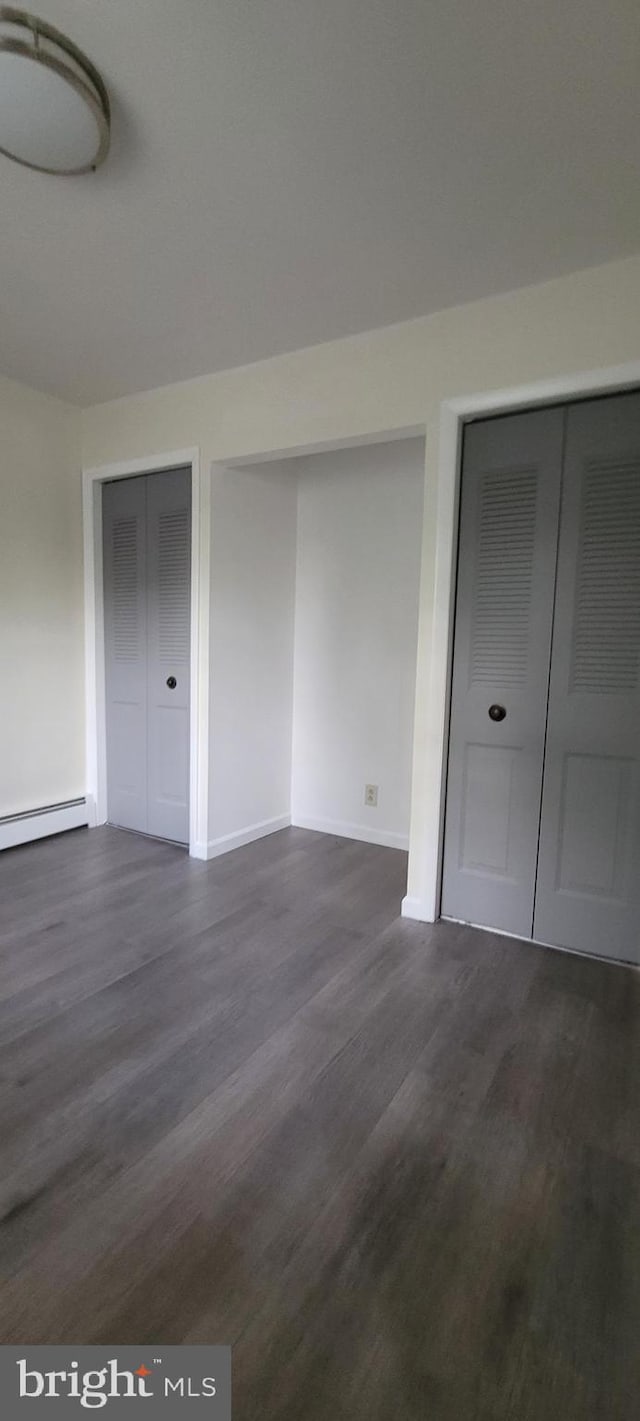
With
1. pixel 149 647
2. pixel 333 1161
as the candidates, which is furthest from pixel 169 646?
pixel 333 1161

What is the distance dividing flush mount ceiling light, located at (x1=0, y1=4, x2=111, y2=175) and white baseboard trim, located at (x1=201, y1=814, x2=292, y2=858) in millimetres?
2756

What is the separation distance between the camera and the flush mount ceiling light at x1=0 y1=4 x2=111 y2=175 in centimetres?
130

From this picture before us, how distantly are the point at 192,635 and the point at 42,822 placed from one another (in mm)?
1442

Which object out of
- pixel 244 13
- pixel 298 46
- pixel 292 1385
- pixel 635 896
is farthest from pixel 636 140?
pixel 292 1385

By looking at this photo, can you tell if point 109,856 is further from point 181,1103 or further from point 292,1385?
point 292,1385

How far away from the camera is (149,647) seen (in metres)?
3.49

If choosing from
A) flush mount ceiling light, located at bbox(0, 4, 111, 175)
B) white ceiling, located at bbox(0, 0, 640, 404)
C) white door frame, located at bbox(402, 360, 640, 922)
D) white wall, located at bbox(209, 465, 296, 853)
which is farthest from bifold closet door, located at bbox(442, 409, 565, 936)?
flush mount ceiling light, located at bbox(0, 4, 111, 175)

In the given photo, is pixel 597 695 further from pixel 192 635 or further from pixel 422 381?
pixel 192 635

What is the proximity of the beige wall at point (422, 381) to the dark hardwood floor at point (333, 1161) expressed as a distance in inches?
30.0

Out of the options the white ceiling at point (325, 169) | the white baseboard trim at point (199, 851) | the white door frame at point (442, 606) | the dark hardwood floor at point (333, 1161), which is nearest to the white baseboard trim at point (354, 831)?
the white baseboard trim at point (199, 851)

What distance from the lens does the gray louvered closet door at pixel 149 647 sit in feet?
10.9

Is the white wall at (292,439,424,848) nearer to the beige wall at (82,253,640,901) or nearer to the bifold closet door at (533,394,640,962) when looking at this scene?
the beige wall at (82,253,640,901)

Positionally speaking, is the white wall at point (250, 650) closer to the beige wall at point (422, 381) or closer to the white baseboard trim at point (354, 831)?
the white baseboard trim at point (354, 831)

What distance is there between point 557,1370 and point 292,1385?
446 mm
